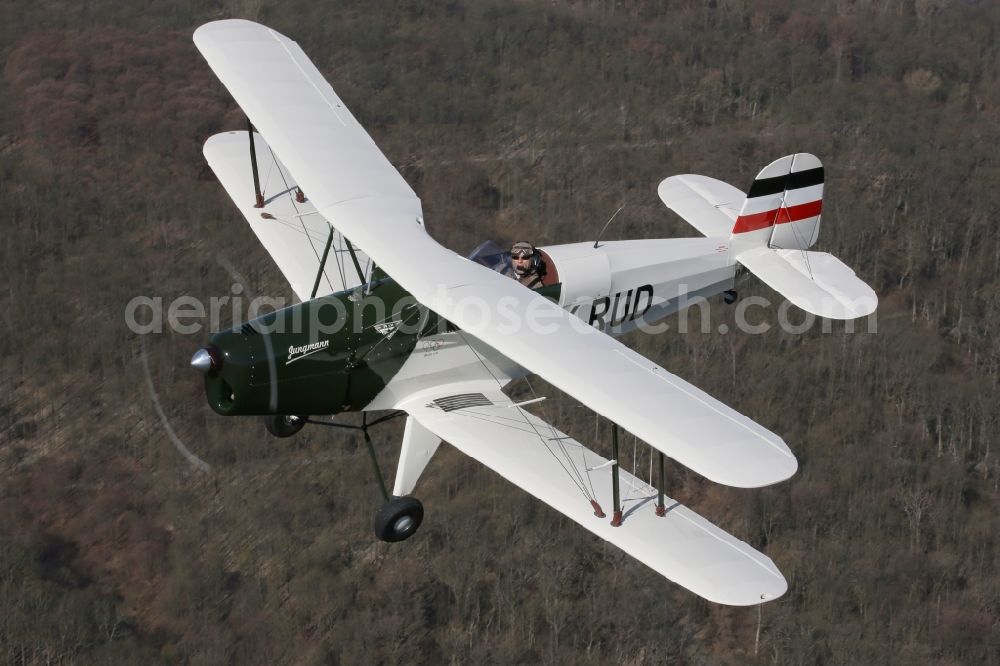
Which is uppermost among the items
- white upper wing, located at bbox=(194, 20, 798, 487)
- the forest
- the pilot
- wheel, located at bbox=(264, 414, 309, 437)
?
white upper wing, located at bbox=(194, 20, 798, 487)

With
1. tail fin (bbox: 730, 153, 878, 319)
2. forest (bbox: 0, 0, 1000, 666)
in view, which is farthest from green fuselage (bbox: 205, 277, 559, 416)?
forest (bbox: 0, 0, 1000, 666)

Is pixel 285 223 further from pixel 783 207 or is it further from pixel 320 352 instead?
pixel 783 207

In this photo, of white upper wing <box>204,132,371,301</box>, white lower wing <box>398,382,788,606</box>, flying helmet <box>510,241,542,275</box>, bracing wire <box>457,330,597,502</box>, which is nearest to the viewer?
white lower wing <box>398,382,788,606</box>

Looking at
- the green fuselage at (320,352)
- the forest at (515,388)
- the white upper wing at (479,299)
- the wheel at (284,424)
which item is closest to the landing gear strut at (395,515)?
the green fuselage at (320,352)

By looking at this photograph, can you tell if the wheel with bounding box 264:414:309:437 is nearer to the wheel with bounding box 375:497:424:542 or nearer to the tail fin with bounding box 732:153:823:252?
the wheel with bounding box 375:497:424:542

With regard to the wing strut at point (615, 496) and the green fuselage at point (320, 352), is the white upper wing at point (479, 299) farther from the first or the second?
the wing strut at point (615, 496)

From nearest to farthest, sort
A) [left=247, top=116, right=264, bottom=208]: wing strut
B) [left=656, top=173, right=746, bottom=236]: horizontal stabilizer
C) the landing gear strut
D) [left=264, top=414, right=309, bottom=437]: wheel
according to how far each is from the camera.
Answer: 1. the landing gear strut
2. [left=264, top=414, right=309, bottom=437]: wheel
3. [left=247, top=116, right=264, bottom=208]: wing strut
4. [left=656, top=173, right=746, bottom=236]: horizontal stabilizer
